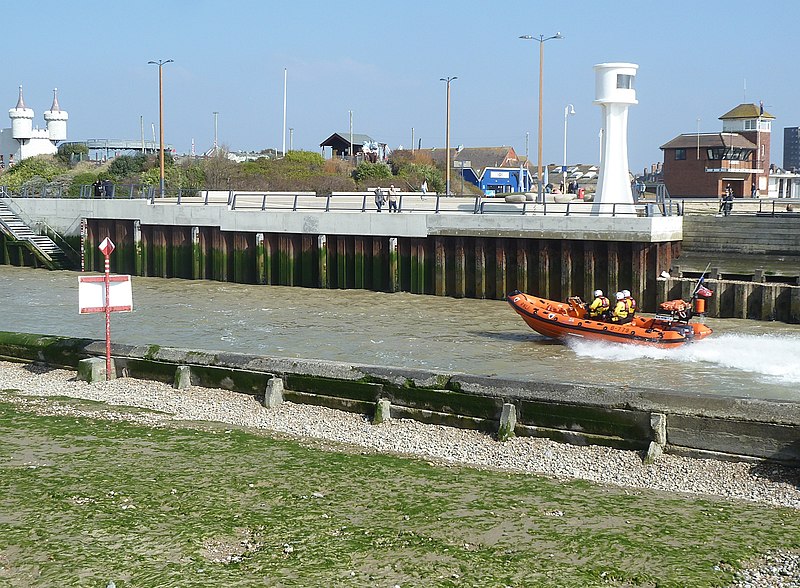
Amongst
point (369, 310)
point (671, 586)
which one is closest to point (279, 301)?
point (369, 310)

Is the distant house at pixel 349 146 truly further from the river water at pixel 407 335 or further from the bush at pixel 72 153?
the river water at pixel 407 335

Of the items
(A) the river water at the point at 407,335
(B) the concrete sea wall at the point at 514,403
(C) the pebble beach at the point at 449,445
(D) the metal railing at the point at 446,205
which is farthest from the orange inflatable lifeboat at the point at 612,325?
(C) the pebble beach at the point at 449,445

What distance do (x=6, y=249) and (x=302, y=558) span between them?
4398 cm

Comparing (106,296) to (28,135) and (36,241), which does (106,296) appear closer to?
(36,241)

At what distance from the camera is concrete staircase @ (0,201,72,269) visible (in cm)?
4650

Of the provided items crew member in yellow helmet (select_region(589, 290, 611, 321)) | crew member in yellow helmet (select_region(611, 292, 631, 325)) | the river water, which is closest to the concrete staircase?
the river water

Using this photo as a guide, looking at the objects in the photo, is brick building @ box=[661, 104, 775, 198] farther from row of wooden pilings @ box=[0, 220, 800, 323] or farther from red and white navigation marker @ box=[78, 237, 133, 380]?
red and white navigation marker @ box=[78, 237, 133, 380]

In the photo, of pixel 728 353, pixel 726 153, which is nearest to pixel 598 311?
pixel 728 353

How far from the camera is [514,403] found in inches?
536

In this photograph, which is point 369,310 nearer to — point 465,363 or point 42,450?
point 465,363

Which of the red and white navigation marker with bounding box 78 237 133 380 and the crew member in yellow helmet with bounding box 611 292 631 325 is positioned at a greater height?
the red and white navigation marker with bounding box 78 237 133 380

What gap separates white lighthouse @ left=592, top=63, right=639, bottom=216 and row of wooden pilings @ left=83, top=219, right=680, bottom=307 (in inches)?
125

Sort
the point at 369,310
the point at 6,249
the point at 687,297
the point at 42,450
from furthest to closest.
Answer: the point at 6,249 < the point at 369,310 < the point at 687,297 < the point at 42,450

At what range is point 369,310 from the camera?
31578mm
